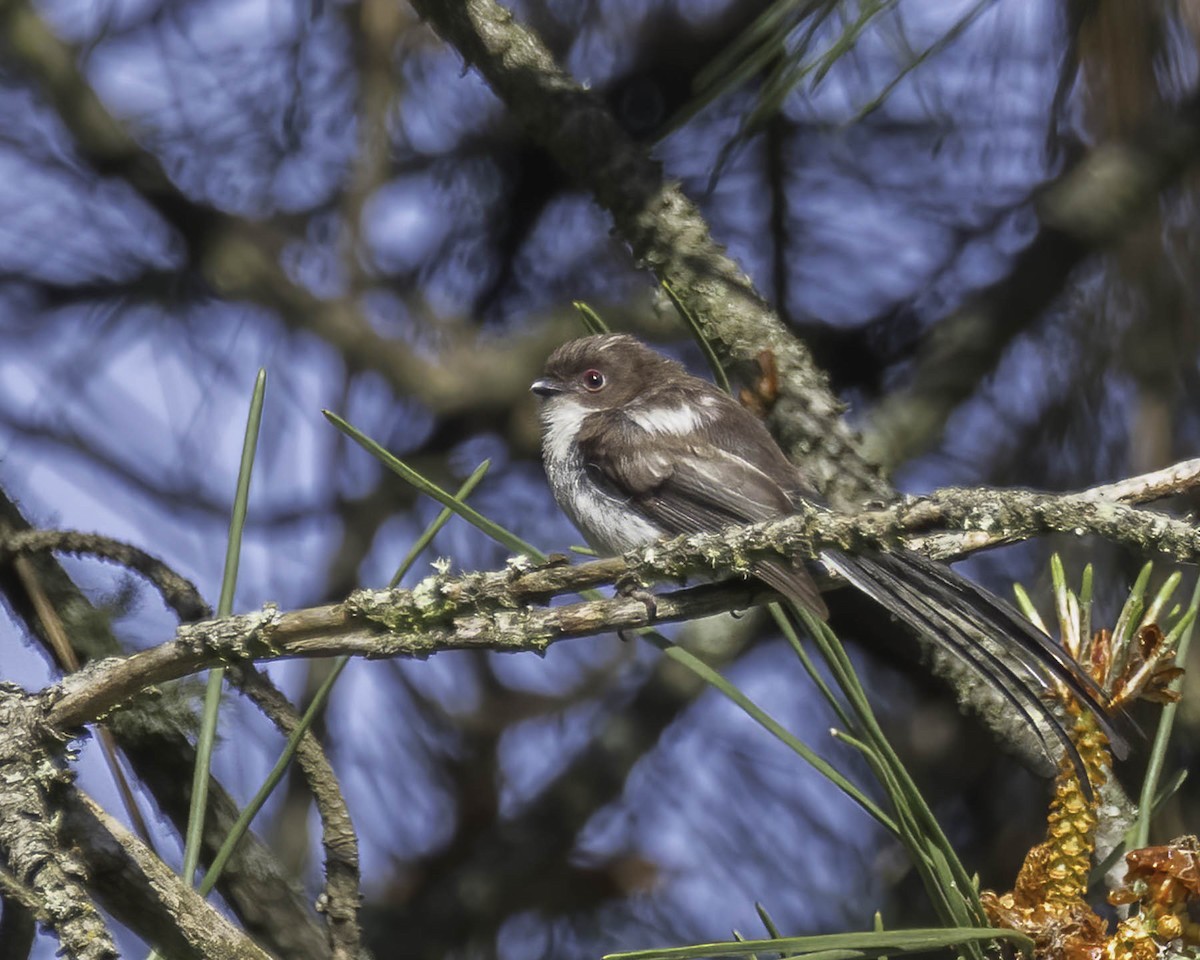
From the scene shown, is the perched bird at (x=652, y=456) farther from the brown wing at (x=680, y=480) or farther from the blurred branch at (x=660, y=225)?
the blurred branch at (x=660, y=225)

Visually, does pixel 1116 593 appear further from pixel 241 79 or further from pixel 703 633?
pixel 241 79

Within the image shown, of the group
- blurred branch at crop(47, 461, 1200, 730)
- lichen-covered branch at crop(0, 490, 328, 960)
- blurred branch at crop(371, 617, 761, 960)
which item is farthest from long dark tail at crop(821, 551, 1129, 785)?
lichen-covered branch at crop(0, 490, 328, 960)

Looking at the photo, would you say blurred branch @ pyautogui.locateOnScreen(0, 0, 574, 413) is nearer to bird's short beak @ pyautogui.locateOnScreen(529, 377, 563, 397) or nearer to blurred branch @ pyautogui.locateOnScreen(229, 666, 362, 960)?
bird's short beak @ pyautogui.locateOnScreen(529, 377, 563, 397)

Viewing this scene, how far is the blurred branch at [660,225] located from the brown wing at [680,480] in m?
0.14

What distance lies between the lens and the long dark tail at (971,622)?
51.3 inches

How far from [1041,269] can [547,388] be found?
1.10 metres

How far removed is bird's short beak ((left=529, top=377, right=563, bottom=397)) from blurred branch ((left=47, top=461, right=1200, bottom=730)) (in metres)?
1.76

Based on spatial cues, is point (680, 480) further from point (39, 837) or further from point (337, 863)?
point (39, 837)

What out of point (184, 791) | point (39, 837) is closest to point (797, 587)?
point (184, 791)

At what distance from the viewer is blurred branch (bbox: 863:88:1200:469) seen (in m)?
2.66

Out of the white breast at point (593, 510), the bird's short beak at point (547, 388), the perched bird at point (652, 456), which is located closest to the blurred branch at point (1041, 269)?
the perched bird at point (652, 456)

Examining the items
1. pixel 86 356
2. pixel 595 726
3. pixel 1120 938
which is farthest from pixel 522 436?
pixel 1120 938

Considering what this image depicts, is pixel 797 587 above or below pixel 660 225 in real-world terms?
below

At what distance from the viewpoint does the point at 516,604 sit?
1.20m
